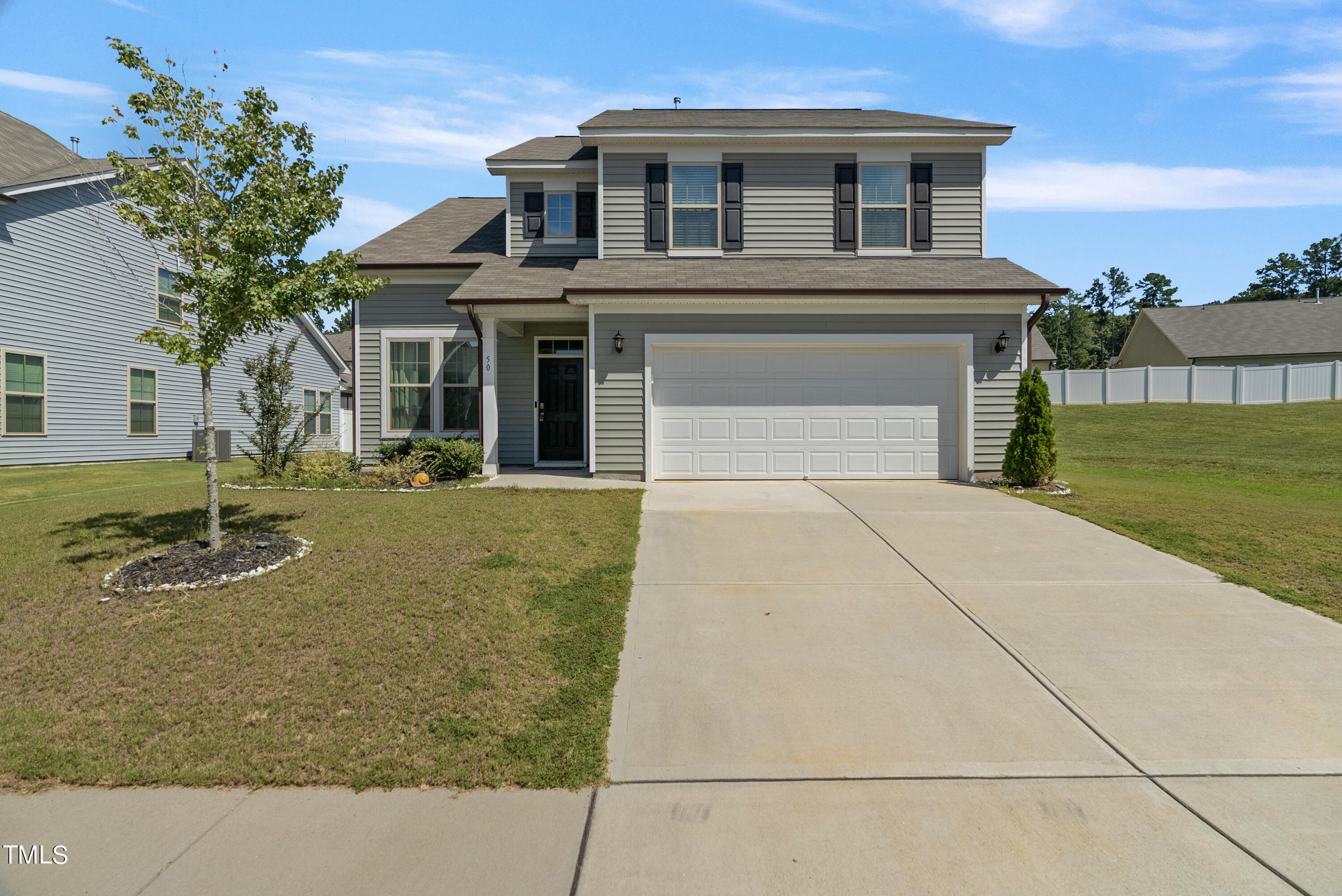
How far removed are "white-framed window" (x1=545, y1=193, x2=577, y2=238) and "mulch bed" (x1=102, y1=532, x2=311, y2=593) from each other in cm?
886

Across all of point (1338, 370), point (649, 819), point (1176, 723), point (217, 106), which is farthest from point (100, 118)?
point (1338, 370)

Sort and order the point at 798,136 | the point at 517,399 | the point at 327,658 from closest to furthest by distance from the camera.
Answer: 1. the point at 327,658
2. the point at 798,136
3. the point at 517,399

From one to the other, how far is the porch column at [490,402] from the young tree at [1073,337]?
169 ft

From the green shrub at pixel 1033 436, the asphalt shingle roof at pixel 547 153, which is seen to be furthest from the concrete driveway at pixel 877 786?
the asphalt shingle roof at pixel 547 153

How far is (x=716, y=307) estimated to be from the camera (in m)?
10.8

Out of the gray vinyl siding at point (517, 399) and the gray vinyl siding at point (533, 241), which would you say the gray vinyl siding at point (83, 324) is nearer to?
the gray vinyl siding at point (517, 399)

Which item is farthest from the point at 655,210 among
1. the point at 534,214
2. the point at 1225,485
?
the point at 1225,485

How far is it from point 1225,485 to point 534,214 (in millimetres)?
13540

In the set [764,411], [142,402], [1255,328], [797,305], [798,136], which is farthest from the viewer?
[1255,328]

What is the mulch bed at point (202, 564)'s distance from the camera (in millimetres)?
5543

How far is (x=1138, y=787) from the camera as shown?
3.12 m

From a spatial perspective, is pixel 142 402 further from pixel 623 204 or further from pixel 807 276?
pixel 807 276

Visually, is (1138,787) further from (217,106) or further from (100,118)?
(100,118)

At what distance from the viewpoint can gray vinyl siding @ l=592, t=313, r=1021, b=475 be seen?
35.8ft
